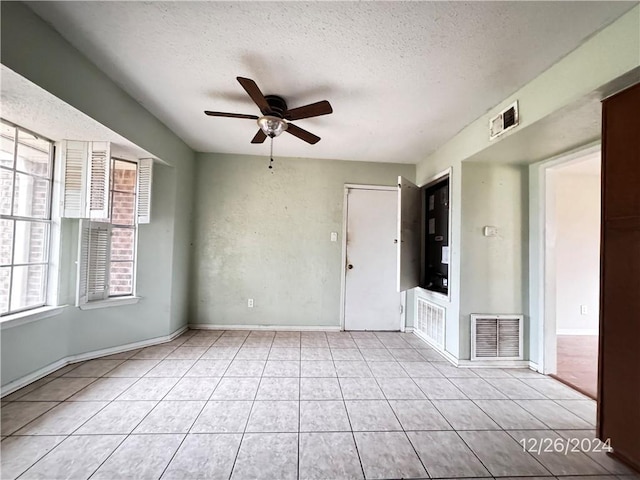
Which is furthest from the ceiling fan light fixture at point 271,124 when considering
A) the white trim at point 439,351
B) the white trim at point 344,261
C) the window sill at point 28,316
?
the white trim at point 439,351

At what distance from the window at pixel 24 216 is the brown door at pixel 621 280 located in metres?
4.19

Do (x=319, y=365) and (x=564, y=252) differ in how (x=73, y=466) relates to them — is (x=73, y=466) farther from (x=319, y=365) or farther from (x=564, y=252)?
(x=564, y=252)

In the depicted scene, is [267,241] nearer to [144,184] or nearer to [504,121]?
[144,184]

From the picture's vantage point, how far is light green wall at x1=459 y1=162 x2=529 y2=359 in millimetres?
2889

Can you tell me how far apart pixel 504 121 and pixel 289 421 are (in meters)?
2.79

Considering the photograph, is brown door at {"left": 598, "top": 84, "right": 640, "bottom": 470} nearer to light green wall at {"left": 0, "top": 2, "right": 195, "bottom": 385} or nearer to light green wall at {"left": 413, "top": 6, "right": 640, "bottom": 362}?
light green wall at {"left": 413, "top": 6, "right": 640, "bottom": 362}

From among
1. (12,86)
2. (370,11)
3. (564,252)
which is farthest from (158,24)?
(564,252)

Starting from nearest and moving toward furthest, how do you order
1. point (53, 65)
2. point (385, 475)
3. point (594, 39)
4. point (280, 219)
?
1. point (385, 475)
2. point (594, 39)
3. point (53, 65)
4. point (280, 219)

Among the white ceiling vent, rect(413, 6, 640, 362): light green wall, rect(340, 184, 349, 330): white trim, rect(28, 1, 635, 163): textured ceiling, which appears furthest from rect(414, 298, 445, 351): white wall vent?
rect(28, 1, 635, 163): textured ceiling

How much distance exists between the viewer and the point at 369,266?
4020 millimetres

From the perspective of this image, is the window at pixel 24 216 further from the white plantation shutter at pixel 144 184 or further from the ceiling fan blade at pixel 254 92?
the ceiling fan blade at pixel 254 92

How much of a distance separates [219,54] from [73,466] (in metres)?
2.54

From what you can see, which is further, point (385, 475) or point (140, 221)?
point (140, 221)

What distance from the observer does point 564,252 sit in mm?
4086
